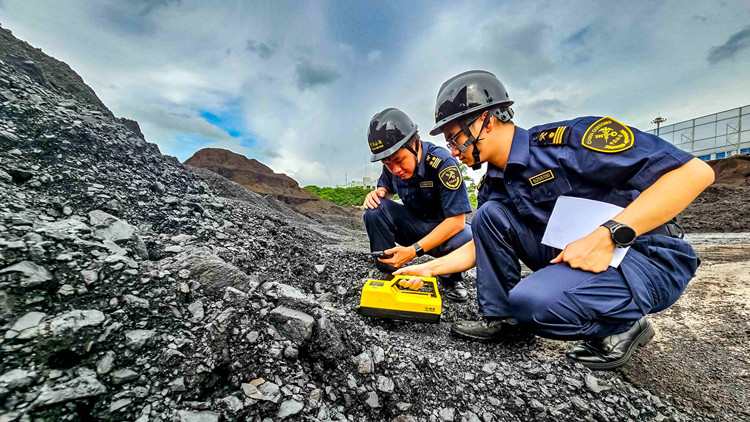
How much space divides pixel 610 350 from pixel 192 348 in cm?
231

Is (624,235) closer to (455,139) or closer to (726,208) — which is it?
(455,139)

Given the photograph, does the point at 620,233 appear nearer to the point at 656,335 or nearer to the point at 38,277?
the point at 656,335

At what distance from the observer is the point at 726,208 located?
34.8 ft

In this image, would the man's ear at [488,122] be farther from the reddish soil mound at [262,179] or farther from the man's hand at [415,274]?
the reddish soil mound at [262,179]

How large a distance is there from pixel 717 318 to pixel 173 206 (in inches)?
194

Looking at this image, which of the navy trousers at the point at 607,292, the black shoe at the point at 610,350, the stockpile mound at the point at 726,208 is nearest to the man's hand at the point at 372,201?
the navy trousers at the point at 607,292

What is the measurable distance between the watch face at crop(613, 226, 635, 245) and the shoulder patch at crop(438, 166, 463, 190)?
5.25ft

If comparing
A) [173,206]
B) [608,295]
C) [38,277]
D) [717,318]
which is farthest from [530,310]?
[173,206]

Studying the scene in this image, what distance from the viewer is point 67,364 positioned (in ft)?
4.22

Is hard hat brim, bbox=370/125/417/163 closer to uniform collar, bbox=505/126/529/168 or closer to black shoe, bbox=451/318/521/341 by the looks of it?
uniform collar, bbox=505/126/529/168

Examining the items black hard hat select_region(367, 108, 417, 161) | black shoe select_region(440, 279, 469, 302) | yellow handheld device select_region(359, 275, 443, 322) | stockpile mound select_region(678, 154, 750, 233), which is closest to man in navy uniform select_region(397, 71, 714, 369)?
yellow handheld device select_region(359, 275, 443, 322)

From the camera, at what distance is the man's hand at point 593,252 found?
1676 millimetres

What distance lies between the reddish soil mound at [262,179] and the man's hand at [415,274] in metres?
15.8

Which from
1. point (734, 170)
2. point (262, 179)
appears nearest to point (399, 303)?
point (262, 179)
